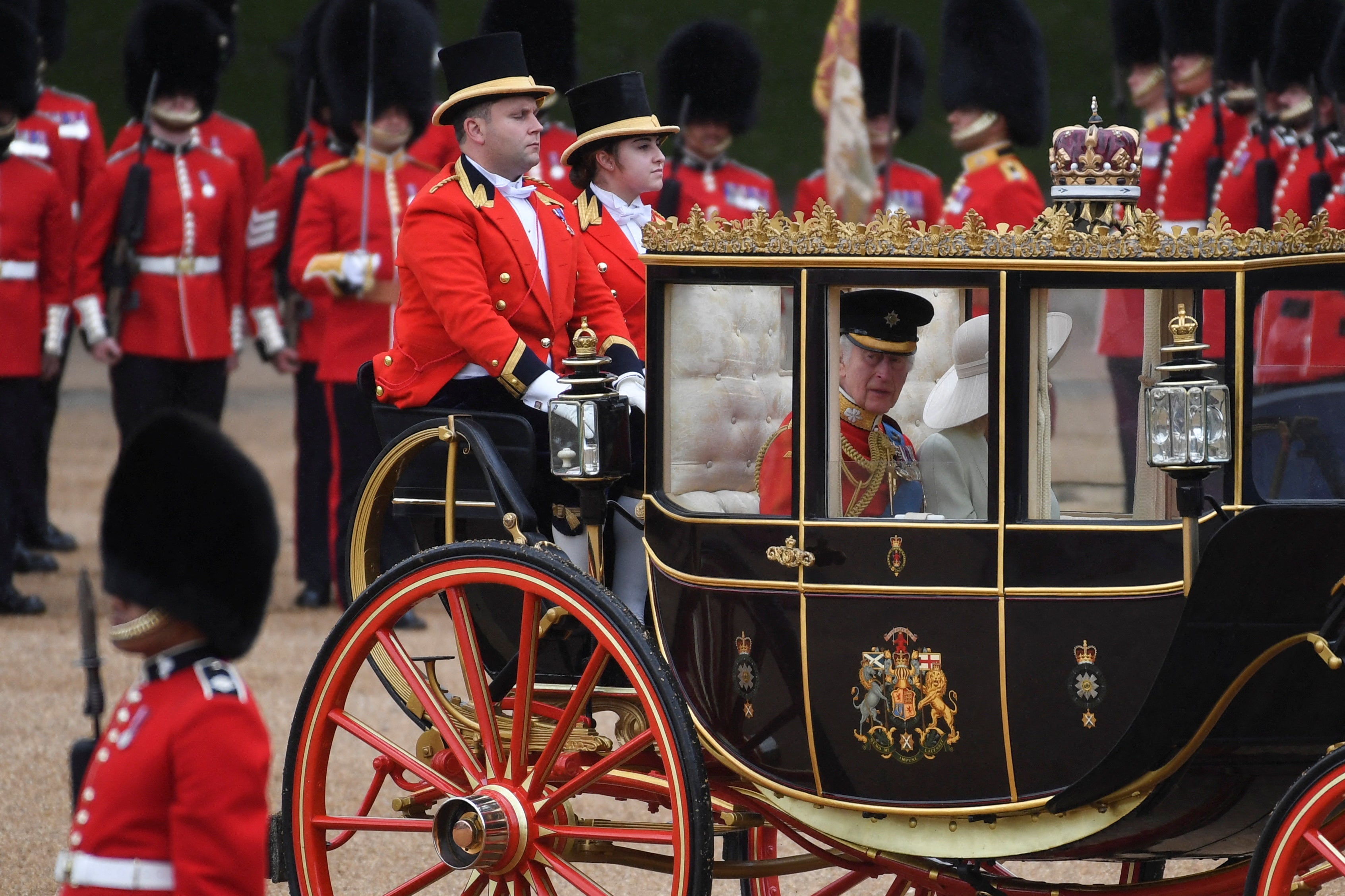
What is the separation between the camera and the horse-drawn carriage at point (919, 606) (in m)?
3.14

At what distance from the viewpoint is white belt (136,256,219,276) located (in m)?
8.14

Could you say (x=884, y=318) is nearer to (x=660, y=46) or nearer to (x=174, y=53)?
(x=174, y=53)

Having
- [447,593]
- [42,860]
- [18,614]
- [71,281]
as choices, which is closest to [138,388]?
[71,281]

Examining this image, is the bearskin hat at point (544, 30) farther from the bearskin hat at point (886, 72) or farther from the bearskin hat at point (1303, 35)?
the bearskin hat at point (1303, 35)

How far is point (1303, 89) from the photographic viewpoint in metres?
8.02

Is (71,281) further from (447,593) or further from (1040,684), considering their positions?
(1040,684)

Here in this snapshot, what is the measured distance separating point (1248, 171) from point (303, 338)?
3640 millimetres

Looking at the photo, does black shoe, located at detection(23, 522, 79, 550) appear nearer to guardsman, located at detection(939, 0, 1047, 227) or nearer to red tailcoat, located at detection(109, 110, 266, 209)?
red tailcoat, located at detection(109, 110, 266, 209)

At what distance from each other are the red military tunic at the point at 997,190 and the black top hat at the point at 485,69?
11.8 feet

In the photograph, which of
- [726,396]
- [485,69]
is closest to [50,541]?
[485,69]

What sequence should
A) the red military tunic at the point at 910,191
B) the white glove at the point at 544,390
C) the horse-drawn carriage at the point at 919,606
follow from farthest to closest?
the red military tunic at the point at 910,191
the white glove at the point at 544,390
the horse-drawn carriage at the point at 919,606

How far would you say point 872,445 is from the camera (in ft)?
11.6

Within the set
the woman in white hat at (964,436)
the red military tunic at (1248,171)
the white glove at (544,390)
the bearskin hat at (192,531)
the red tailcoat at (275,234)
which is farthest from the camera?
the red tailcoat at (275,234)

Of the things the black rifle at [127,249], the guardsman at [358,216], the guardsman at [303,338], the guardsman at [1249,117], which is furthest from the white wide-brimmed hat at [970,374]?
the black rifle at [127,249]
